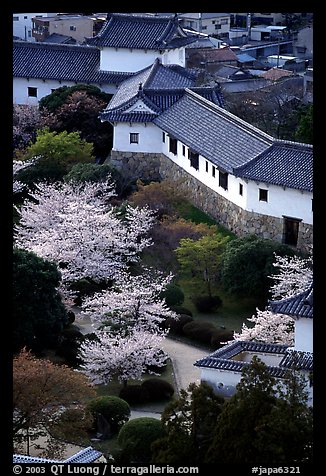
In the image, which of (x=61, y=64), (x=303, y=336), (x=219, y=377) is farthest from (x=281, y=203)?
(x=61, y=64)

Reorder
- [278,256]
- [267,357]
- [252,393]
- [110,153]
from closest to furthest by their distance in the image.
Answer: [252,393], [267,357], [278,256], [110,153]

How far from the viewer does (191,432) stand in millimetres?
7902

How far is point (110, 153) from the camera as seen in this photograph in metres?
26.1

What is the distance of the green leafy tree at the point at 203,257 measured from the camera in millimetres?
18922

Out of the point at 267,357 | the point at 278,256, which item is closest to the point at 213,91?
the point at 278,256

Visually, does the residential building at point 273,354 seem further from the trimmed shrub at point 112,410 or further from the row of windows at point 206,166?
the row of windows at point 206,166

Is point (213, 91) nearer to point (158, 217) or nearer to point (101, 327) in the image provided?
point (158, 217)

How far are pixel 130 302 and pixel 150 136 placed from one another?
9390 millimetres

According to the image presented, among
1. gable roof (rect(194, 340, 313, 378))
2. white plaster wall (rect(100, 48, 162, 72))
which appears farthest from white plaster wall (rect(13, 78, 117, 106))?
gable roof (rect(194, 340, 313, 378))

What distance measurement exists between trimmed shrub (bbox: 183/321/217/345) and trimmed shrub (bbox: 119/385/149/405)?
223cm

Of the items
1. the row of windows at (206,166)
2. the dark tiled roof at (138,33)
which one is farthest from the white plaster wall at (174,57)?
the row of windows at (206,166)

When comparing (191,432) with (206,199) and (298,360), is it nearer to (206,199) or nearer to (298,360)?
(298,360)

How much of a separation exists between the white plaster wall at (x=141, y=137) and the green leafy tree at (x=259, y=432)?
17870 millimetres

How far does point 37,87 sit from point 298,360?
63.4 ft
